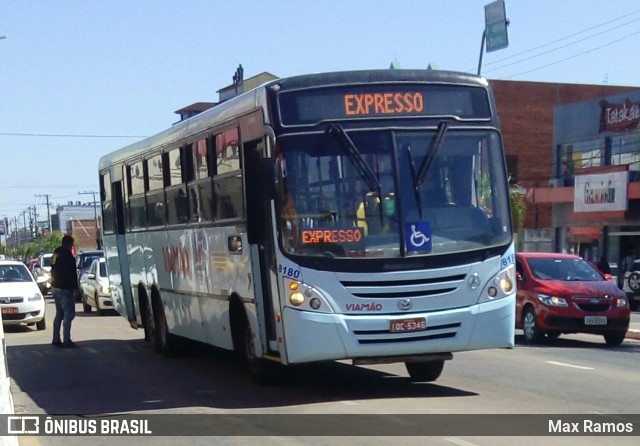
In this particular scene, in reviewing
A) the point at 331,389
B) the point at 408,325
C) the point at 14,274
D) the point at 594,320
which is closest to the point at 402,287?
the point at 408,325

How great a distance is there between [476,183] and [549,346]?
8889 millimetres

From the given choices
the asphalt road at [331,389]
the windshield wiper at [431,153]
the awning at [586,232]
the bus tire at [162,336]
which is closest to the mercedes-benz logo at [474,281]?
the windshield wiper at [431,153]

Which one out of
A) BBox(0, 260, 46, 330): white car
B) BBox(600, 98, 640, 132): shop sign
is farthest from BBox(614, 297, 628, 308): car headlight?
BBox(600, 98, 640, 132): shop sign

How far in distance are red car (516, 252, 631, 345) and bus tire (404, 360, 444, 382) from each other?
7061mm

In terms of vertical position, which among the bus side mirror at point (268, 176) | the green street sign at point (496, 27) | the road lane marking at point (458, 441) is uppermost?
the green street sign at point (496, 27)

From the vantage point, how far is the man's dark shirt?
20125 mm

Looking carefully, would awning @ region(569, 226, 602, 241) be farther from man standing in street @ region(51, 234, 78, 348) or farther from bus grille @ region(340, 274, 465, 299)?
bus grille @ region(340, 274, 465, 299)

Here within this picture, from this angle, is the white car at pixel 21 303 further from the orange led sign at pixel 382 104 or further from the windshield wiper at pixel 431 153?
the windshield wiper at pixel 431 153

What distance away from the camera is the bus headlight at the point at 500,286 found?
1188 centimetres

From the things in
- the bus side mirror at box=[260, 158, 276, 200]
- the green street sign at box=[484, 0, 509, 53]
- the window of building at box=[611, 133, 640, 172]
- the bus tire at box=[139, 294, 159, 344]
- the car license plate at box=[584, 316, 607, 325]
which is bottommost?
the car license plate at box=[584, 316, 607, 325]

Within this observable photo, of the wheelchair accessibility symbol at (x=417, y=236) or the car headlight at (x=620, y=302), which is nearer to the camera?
the wheelchair accessibility symbol at (x=417, y=236)

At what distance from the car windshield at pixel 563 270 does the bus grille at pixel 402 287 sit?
9.81 metres

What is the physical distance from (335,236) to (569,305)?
9.75 meters

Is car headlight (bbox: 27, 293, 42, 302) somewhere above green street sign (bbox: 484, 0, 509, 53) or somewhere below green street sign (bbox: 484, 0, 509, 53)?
below
